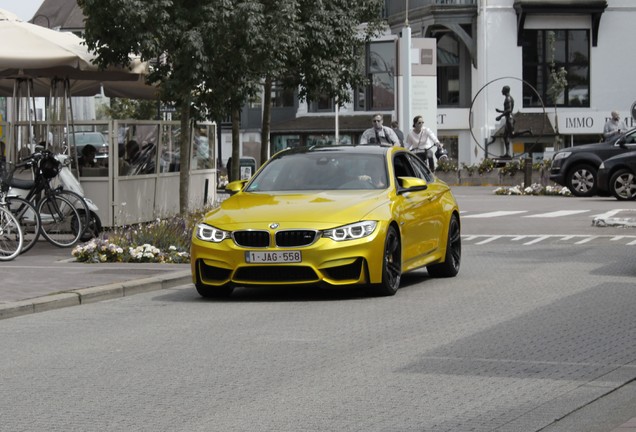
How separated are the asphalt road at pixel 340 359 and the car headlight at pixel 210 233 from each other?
0.59 meters

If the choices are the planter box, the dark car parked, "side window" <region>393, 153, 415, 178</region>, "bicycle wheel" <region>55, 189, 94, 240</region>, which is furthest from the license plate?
the planter box

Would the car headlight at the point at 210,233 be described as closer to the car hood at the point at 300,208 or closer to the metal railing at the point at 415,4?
the car hood at the point at 300,208

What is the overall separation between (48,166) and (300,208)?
740 centimetres

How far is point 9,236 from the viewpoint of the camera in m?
18.1

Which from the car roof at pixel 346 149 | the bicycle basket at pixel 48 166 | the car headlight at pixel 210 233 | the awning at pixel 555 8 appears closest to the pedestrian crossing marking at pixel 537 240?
the car roof at pixel 346 149

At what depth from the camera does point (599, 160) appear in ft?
119

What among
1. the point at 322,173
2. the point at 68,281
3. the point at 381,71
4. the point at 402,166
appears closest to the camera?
the point at 322,173

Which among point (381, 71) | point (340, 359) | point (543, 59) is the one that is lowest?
point (340, 359)

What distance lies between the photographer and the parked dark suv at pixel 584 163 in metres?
36.4

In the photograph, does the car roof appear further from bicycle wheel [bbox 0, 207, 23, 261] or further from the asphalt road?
bicycle wheel [bbox 0, 207, 23, 261]

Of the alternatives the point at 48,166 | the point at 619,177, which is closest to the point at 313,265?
the point at 48,166

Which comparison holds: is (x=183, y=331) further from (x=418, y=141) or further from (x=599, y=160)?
(x=599, y=160)

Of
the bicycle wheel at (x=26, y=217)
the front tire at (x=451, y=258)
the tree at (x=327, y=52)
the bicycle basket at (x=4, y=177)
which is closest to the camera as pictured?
the front tire at (x=451, y=258)

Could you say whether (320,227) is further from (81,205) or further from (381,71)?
(381,71)
